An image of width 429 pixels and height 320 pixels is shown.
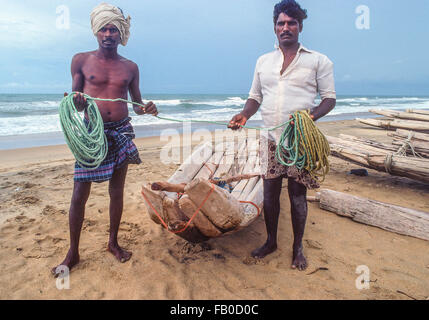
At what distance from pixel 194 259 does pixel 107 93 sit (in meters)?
1.63

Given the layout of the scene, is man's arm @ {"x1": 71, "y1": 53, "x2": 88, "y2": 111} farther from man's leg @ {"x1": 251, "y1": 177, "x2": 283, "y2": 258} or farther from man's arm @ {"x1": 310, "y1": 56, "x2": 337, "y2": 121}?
man's arm @ {"x1": 310, "y1": 56, "x2": 337, "y2": 121}

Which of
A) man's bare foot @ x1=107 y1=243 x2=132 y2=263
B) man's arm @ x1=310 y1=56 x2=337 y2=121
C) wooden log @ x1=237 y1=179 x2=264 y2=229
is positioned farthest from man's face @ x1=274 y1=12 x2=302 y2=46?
man's bare foot @ x1=107 y1=243 x2=132 y2=263

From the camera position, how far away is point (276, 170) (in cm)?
250

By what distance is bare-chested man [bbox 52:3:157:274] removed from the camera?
7.70ft

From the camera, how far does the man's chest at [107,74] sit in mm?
2377

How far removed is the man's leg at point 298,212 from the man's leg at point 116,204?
145 cm

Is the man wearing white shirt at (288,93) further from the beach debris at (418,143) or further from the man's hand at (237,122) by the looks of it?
the beach debris at (418,143)

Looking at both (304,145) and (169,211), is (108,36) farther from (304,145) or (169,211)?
(304,145)

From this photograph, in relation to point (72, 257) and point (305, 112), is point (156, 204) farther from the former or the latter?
point (305, 112)

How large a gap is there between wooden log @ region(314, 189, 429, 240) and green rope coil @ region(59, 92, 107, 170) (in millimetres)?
2771

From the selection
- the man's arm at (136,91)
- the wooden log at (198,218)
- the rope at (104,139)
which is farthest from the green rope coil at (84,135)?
the wooden log at (198,218)

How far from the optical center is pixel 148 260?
2639 mm
